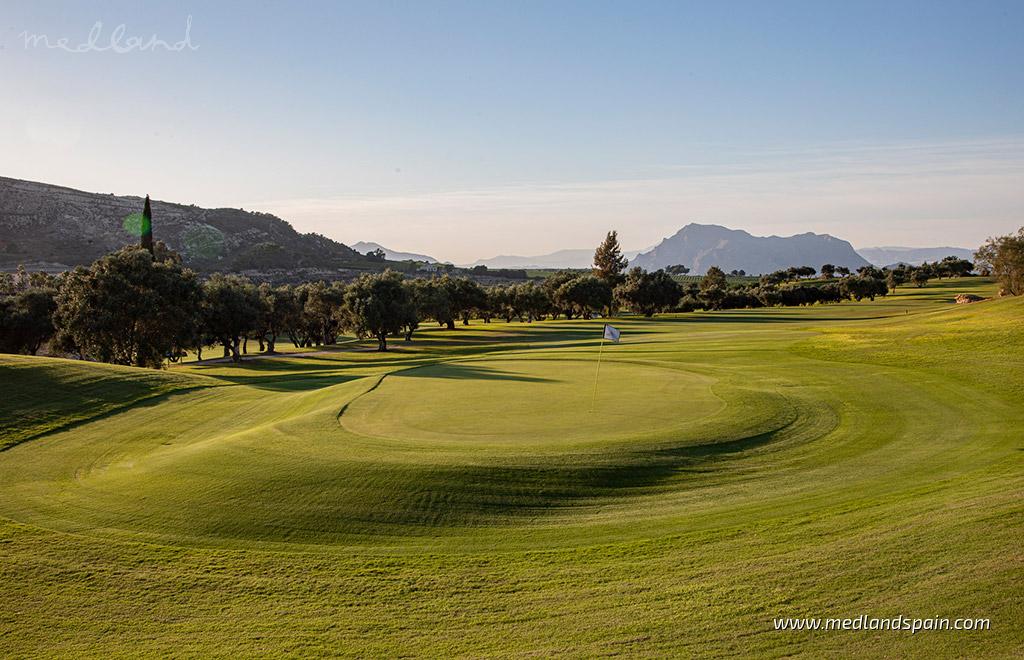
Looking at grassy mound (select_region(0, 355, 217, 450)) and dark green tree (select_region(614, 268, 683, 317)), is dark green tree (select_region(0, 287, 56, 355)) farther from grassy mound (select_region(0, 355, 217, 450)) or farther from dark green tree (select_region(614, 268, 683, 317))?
dark green tree (select_region(614, 268, 683, 317))

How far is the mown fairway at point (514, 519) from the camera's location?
31.7 ft

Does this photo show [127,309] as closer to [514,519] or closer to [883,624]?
[514,519]

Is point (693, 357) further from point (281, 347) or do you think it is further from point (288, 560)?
point (281, 347)

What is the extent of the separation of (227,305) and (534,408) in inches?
1849

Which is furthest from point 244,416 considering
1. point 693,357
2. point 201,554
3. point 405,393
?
point 693,357

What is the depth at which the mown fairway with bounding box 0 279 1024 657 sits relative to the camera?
9.66 meters

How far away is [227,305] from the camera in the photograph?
62.8 metres

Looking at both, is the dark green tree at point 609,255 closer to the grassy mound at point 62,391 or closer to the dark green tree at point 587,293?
the dark green tree at point 587,293

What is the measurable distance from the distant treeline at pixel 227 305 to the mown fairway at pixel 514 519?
23311 millimetres

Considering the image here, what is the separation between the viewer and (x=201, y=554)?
13094 millimetres

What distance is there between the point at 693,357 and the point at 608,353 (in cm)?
717

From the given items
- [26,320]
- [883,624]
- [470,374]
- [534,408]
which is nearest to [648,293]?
[470,374]

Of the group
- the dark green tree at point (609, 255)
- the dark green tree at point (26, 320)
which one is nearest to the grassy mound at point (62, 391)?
the dark green tree at point (26, 320)

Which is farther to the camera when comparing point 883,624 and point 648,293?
point 648,293
